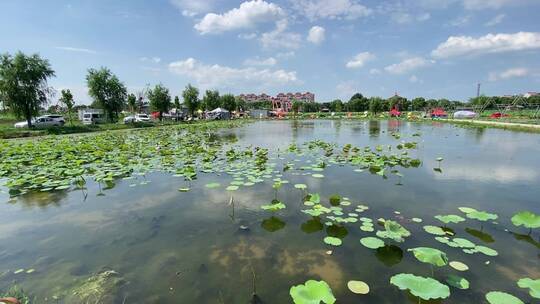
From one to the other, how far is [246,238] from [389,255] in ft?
6.27

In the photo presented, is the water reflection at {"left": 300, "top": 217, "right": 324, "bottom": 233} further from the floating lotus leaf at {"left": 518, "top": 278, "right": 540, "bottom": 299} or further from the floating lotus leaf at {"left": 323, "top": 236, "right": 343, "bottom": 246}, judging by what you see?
the floating lotus leaf at {"left": 518, "top": 278, "right": 540, "bottom": 299}

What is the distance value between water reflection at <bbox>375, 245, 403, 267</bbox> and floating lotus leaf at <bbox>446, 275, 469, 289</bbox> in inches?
21.3

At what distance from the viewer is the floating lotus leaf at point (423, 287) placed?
224 cm

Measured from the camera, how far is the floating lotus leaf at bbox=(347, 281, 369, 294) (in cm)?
273

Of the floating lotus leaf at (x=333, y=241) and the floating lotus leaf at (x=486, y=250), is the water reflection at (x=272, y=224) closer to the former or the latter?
the floating lotus leaf at (x=333, y=241)

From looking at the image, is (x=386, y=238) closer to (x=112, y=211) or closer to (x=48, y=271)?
(x=48, y=271)

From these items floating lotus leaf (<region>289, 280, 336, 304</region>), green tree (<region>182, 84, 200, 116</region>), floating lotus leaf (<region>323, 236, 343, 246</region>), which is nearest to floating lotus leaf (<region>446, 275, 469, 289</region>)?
floating lotus leaf (<region>323, 236, 343, 246</region>)

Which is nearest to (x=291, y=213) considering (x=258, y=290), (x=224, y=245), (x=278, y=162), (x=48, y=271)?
(x=224, y=245)

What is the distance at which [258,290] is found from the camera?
2830mm

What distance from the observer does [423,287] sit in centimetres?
237

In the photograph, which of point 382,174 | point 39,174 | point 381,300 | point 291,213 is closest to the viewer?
point 381,300

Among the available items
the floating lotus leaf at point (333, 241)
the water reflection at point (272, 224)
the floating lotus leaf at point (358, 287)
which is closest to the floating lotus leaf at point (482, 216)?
the floating lotus leaf at point (333, 241)

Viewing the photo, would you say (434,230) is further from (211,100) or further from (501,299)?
(211,100)

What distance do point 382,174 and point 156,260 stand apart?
566cm
